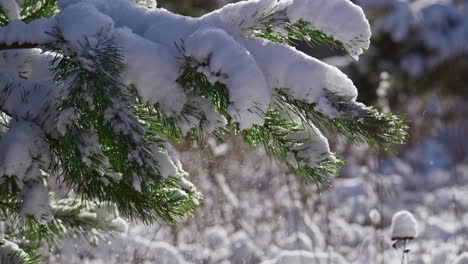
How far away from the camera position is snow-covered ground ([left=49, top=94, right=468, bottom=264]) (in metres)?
2.62

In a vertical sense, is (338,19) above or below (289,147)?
above

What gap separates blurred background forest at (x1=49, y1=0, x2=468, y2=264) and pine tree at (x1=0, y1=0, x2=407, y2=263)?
12cm

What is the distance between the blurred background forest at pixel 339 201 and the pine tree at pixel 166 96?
0.41 ft

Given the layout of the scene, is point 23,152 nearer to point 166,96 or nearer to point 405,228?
point 166,96

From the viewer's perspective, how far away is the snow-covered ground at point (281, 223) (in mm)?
2623

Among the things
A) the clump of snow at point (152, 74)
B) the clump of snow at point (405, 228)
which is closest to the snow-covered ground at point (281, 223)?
the clump of snow at point (405, 228)

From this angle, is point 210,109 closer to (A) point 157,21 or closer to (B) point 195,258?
(A) point 157,21

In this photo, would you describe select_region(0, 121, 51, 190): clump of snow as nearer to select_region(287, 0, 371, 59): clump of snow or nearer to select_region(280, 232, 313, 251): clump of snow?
select_region(287, 0, 371, 59): clump of snow

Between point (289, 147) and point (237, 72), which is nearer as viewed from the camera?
point (237, 72)

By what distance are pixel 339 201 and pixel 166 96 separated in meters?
3.21

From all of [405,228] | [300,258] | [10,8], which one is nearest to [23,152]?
[10,8]

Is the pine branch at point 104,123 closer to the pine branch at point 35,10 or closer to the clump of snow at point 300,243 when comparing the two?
the pine branch at point 35,10

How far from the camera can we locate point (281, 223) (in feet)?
11.3

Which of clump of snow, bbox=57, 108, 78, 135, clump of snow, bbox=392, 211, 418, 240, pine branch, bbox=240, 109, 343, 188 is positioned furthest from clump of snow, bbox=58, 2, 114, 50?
clump of snow, bbox=392, 211, 418, 240
